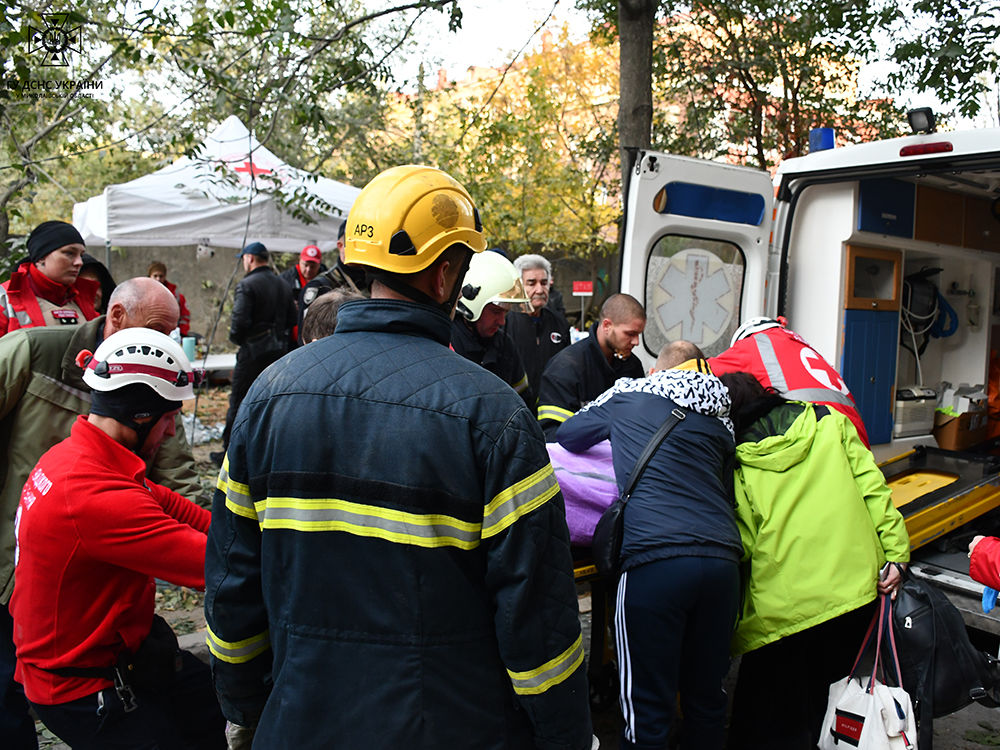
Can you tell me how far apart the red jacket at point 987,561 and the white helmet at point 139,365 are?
2.91m

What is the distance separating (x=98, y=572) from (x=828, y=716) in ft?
8.33

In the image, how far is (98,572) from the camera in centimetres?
217

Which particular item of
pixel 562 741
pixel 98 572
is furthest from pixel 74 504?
pixel 562 741

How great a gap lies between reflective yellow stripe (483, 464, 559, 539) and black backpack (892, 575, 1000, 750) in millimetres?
2090

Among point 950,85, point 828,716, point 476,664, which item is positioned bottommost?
point 828,716

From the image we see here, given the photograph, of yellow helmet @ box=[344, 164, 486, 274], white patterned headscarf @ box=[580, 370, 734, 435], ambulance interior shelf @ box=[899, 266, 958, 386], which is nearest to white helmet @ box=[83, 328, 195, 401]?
yellow helmet @ box=[344, 164, 486, 274]

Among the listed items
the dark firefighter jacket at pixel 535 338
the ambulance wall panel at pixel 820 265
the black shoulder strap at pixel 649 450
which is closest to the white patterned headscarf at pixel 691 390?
the black shoulder strap at pixel 649 450

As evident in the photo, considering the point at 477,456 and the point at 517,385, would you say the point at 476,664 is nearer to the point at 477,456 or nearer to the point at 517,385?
the point at 477,456

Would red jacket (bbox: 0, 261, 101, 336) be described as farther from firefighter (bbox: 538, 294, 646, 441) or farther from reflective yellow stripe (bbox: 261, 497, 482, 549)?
reflective yellow stripe (bbox: 261, 497, 482, 549)

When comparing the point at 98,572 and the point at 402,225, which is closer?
the point at 402,225

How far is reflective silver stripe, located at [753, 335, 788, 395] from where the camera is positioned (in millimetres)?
3512

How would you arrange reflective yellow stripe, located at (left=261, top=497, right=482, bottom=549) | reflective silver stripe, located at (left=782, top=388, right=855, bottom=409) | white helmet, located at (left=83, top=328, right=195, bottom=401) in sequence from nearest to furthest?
reflective yellow stripe, located at (left=261, top=497, right=482, bottom=549), white helmet, located at (left=83, top=328, right=195, bottom=401), reflective silver stripe, located at (left=782, top=388, right=855, bottom=409)

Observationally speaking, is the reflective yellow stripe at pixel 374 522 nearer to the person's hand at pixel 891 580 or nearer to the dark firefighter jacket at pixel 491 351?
the person's hand at pixel 891 580

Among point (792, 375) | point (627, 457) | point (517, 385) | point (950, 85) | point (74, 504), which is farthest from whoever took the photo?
point (950, 85)
